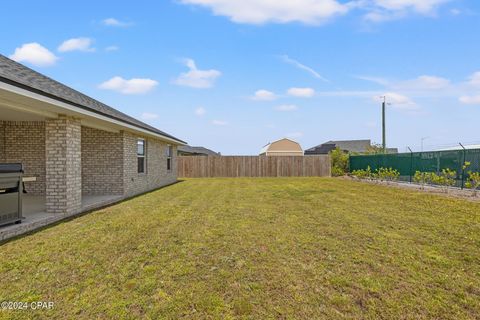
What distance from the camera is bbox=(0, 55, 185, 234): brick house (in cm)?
575

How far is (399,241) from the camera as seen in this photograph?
4.84 meters

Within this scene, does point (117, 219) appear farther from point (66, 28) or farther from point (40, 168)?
point (66, 28)

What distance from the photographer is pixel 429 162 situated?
14195mm

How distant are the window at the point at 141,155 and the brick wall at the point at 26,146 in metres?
3.34

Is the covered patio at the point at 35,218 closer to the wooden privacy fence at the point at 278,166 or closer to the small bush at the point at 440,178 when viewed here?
the small bush at the point at 440,178

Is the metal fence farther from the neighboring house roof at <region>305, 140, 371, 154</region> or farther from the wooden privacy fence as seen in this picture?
the neighboring house roof at <region>305, 140, 371, 154</region>

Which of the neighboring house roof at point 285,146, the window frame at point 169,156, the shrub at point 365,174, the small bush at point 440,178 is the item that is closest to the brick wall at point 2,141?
the window frame at point 169,156

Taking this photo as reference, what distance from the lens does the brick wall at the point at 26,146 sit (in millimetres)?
10166

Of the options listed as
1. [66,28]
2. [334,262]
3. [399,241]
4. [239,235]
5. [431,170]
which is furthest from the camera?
[431,170]

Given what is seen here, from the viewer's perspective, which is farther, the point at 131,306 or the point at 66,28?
the point at 66,28

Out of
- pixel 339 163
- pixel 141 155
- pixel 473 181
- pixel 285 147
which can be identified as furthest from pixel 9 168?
pixel 285 147

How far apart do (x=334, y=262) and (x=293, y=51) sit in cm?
1335

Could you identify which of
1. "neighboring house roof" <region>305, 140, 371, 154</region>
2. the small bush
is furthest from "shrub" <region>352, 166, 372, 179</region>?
"neighboring house roof" <region>305, 140, 371, 154</region>

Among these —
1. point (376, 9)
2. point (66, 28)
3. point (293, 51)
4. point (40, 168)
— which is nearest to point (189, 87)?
point (293, 51)
